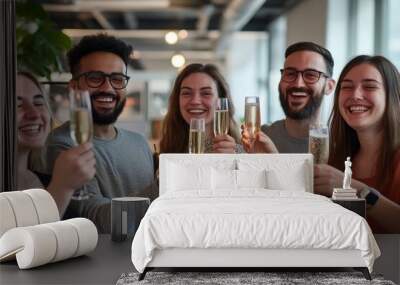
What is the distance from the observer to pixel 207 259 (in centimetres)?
492

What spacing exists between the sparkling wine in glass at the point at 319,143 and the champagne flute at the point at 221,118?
33.9 inches

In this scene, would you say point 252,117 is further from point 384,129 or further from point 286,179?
point 384,129

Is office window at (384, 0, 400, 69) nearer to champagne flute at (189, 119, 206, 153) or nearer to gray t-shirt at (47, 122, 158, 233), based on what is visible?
champagne flute at (189, 119, 206, 153)

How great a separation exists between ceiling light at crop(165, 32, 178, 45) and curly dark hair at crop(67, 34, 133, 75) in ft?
1.29

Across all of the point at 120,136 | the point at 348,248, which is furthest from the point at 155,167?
the point at 348,248

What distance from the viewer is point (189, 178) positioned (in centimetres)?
643

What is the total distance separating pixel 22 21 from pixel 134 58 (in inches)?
48.8

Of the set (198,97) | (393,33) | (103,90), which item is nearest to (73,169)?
(103,90)

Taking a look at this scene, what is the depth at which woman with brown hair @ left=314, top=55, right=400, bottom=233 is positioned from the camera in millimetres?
7027

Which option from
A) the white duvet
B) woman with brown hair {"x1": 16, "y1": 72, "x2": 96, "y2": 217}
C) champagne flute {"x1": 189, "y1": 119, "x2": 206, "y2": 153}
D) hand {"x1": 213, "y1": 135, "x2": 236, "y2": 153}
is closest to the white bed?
the white duvet

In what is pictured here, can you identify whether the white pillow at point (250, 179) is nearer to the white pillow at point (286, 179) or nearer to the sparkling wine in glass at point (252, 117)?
the white pillow at point (286, 179)

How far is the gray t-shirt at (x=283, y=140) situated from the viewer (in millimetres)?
7199

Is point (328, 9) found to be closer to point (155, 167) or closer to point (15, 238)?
point (155, 167)

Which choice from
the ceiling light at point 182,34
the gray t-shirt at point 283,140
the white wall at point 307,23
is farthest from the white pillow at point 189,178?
the white wall at point 307,23
